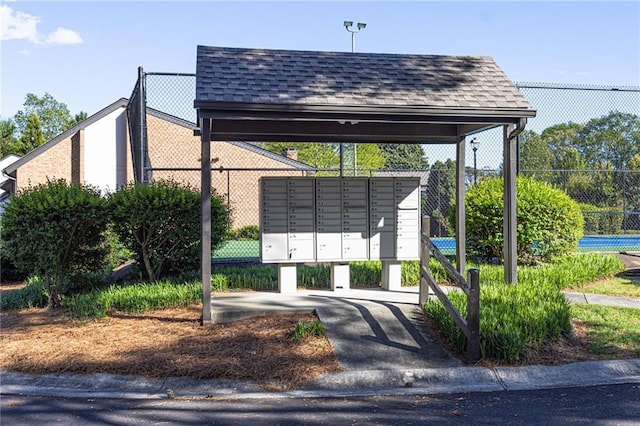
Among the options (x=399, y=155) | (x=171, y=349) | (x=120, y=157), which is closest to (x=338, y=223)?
(x=171, y=349)

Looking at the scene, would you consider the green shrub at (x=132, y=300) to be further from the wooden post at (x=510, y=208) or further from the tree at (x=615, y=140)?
the tree at (x=615, y=140)

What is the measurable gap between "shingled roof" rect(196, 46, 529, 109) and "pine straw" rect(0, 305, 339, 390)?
9.03ft

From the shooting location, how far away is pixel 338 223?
900cm

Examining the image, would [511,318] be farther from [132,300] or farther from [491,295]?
[132,300]

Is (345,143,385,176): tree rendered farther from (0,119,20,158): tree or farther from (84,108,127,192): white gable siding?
(0,119,20,158): tree

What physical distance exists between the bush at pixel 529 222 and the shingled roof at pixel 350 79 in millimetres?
2860

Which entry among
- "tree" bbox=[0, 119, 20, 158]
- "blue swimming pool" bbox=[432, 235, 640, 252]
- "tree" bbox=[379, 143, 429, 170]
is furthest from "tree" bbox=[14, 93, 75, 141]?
"blue swimming pool" bbox=[432, 235, 640, 252]

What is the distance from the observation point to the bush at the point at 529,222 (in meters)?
A: 10.8

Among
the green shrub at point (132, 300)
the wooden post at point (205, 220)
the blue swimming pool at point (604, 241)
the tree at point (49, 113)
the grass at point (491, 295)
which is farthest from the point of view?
the tree at point (49, 113)

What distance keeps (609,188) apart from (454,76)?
1795cm

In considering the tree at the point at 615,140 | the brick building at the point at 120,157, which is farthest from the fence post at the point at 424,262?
the tree at the point at 615,140

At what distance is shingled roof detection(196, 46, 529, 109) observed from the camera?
7410mm

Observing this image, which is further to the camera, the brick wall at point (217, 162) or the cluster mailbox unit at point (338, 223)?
the brick wall at point (217, 162)

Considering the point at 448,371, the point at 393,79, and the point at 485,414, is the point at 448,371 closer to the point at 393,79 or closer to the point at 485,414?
the point at 485,414
